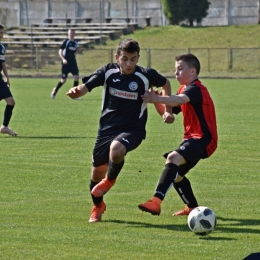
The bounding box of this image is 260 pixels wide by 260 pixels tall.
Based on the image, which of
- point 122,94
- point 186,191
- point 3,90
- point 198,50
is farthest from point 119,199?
point 198,50

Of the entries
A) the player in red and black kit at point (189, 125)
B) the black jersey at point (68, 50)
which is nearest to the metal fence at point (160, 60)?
the black jersey at point (68, 50)

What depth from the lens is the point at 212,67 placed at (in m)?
42.3

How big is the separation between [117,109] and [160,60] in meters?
36.0

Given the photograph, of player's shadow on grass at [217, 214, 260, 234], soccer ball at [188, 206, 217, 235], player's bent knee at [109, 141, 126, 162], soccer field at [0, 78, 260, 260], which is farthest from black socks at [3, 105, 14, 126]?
soccer ball at [188, 206, 217, 235]

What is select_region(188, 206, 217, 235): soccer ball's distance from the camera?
21.9 ft

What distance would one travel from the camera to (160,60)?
43.3 m

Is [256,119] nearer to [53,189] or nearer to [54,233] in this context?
[53,189]

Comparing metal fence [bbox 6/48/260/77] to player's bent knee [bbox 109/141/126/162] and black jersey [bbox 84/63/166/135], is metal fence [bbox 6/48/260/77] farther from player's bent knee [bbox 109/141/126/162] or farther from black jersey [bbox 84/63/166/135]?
player's bent knee [bbox 109/141/126/162]

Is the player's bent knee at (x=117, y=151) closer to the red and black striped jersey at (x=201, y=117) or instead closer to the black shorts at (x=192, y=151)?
the black shorts at (x=192, y=151)

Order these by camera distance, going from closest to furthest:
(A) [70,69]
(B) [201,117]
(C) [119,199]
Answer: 1. (B) [201,117]
2. (C) [119,199]
3. (A) [70,69]

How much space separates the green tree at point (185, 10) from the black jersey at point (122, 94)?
40.9 m

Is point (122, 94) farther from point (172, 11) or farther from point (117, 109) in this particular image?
point (172, 11)

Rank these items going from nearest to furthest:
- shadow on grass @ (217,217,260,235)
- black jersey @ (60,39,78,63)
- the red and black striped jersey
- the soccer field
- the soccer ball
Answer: the soccer field, the soccer ball, shadow on grass @ (217,217,260,235), the red and black striped jersey, black jersey @ (60,39,78,63)

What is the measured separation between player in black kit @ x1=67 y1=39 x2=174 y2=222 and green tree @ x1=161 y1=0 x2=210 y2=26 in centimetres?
4094
